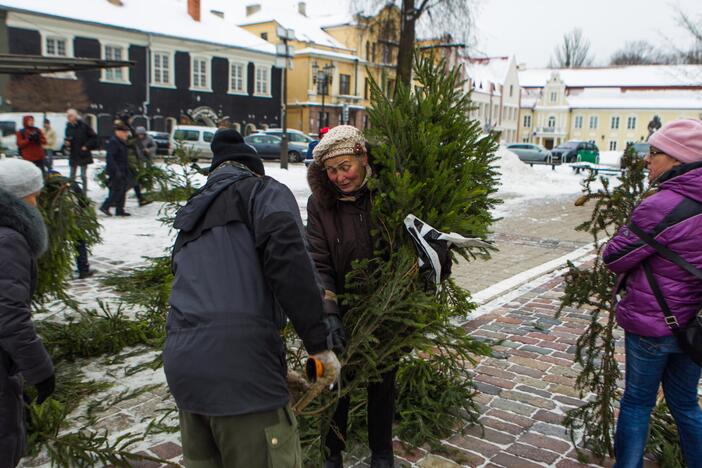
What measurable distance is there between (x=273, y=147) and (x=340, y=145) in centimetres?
3042

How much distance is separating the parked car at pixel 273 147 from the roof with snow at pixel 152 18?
14314mm

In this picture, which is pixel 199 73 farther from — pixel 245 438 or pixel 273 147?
pixel 245 438

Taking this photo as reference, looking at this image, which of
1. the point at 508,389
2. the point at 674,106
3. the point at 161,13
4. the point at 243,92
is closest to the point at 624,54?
the point at 674,106

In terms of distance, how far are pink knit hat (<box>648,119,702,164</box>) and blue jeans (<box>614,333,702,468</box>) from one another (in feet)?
2.92

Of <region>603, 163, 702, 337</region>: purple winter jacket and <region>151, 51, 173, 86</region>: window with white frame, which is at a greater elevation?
<region>151, 51, 173, 86</region>: window with white frame

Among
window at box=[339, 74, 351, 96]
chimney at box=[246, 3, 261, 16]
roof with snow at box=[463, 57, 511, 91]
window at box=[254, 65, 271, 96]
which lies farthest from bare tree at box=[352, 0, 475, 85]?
roof with snow at box=[463, 57, 511, 91]

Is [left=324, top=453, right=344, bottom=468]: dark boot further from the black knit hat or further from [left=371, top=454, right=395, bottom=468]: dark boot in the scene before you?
the black knit hat

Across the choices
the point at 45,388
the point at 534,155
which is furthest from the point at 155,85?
the point at 45,388

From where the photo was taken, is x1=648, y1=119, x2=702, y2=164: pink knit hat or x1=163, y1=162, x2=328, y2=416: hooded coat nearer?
x1=163, y1=162, x2=328, y2=416: hooded coat

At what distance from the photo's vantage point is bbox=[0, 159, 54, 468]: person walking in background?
2492 mm

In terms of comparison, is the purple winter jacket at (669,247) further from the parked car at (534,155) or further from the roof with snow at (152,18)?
the parked car at (534,155)

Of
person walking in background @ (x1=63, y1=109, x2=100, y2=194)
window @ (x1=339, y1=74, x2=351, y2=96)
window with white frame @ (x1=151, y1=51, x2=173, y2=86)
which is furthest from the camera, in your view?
window @ (x1=339, y1=74, x2=351, y2=96)

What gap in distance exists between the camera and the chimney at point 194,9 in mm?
44625

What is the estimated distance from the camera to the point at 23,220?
8.75 ft
